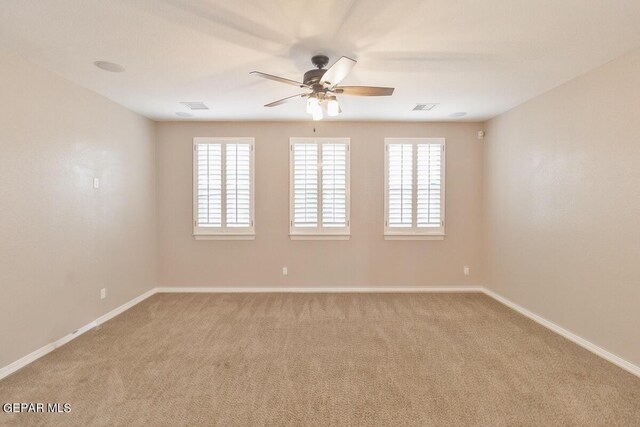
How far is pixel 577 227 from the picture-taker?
3289 mm

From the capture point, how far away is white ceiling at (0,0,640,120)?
210 cm

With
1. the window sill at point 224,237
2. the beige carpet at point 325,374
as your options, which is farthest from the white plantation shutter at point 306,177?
the beige carpet at point 325,374

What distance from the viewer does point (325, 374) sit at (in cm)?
267

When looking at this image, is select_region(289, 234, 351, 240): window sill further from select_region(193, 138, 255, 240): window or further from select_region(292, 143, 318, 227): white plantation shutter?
select_region(193, 138, 255, 240): window

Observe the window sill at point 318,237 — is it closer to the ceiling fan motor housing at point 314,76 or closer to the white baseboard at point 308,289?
the white baseboard at point 308,289

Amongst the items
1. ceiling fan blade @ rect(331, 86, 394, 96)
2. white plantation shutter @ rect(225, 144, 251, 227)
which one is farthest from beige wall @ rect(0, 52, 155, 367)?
ceiling fan blade @ rect(331, 86, 394, 96)

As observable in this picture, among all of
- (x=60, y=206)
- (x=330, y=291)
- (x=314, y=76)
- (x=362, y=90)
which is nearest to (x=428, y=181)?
(x=330, y=291)

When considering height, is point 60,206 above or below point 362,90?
below

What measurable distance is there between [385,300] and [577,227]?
2.50 meters

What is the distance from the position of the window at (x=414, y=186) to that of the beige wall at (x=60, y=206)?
3.89 meters

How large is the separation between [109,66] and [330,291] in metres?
4.06

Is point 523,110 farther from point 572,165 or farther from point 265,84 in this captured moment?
point 265,84

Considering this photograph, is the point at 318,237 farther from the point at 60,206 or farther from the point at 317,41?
the point at 60,206

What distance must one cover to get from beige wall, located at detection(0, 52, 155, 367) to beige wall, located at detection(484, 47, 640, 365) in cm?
497
